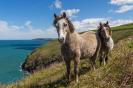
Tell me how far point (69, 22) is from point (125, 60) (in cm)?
326

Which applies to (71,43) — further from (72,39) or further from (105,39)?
(105,39)

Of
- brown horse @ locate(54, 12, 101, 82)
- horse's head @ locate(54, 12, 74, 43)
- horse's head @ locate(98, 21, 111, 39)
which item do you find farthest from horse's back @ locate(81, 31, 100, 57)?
horse's head @ locate(54, 12, 74, 43)

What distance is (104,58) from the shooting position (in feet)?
59.2

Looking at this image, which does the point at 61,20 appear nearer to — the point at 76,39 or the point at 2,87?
the point at 76,39

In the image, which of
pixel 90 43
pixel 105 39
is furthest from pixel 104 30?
pixel 90 43

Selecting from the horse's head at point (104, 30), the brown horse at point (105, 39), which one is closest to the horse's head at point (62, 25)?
the horse's head at point (104, 30)

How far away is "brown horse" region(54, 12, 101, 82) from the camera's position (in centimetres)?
1308

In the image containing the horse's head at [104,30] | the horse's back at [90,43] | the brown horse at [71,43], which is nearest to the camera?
the brown horse at [71,43]

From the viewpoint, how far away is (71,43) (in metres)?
14.3

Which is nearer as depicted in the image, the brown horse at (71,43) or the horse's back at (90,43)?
the brown horse at (71,43)

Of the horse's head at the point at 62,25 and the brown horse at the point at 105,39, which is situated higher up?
the horse's head at the point at 62,25

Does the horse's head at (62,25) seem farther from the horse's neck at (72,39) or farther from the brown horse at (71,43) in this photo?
the horse's neck at (72,39)

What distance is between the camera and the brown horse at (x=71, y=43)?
1308 cm

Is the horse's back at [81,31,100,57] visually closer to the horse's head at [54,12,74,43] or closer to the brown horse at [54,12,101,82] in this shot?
the brown horse at [54,12,101,82]
